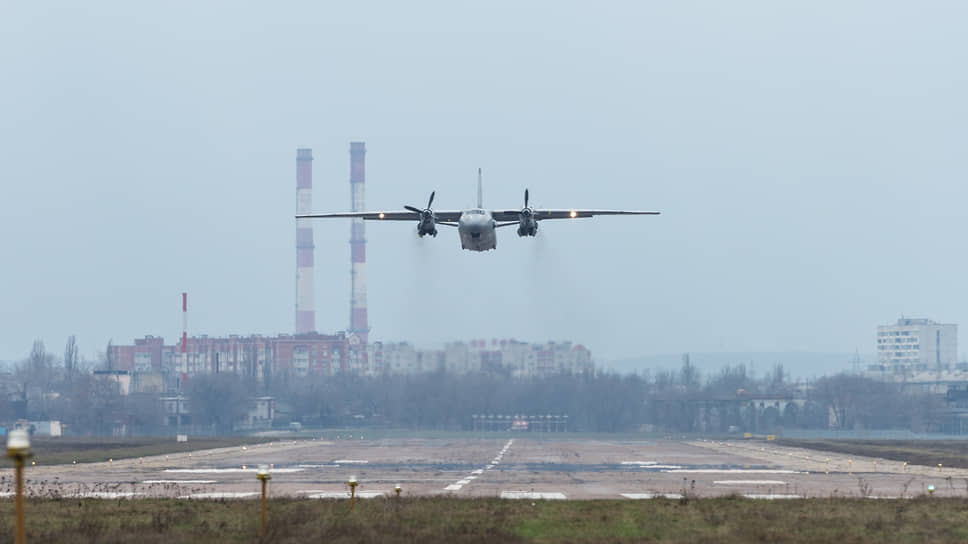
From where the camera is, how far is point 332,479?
5788 cm

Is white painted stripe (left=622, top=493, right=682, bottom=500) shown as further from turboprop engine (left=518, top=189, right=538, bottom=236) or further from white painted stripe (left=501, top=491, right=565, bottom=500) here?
turboprop engine (left=518, top=189, right=538, bottom=236)

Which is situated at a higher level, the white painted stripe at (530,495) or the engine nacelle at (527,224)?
the engine nacelle at (527,224)

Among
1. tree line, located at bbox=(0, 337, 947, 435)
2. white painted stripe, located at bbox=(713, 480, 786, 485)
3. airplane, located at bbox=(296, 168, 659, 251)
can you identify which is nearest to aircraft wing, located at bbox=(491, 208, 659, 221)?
airplane, located at bbox=(296, 168, 659, 251)

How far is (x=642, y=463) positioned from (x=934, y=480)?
21091 millimetres

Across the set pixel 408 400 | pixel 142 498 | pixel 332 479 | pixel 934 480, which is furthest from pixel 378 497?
pixel 408 400

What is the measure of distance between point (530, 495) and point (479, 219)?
1727 cm

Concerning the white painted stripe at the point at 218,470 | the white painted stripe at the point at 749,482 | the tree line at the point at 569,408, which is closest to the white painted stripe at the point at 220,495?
the white painted stripe at the point at 218,470

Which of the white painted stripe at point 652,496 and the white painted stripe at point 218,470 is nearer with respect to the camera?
the white painted stripe at point 652,496

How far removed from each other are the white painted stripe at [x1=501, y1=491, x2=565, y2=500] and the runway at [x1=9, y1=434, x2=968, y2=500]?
77mm

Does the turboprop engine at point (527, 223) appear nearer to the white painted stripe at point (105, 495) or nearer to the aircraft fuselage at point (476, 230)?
the aircraft fuselage at point (476, 230)

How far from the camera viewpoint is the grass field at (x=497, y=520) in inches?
1222

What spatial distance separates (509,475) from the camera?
6084 cm

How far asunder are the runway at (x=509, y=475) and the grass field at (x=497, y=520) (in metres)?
4.60

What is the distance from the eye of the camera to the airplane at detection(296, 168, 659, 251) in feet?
196
